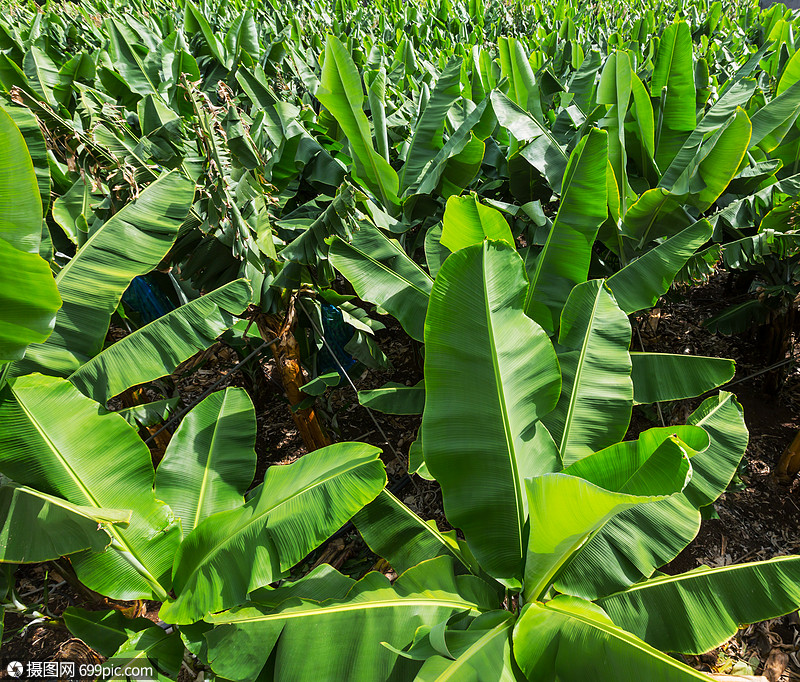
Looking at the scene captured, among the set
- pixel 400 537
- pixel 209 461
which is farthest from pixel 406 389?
pixel 209 461

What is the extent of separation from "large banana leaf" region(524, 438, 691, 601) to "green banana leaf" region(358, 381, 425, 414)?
43.2 inches

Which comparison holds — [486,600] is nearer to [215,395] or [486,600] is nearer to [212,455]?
[212,455]

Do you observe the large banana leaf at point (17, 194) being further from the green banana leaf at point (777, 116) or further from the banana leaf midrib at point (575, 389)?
the green banana leaf at point (777, 116)

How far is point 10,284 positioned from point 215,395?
3.28 ft

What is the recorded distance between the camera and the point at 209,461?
230cm

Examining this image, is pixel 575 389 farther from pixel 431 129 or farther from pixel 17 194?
pixel 431 129

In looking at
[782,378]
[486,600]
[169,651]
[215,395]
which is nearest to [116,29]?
[215,395]

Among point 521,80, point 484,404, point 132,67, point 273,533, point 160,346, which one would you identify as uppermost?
point 132,67

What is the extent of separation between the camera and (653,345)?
4.39 meters

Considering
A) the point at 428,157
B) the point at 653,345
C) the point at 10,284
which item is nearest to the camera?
the point at 10,284

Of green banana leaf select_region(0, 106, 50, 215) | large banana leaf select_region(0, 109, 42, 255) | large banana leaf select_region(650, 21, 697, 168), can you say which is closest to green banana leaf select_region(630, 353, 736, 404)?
large banana leaf select_region(650, 21, 697, 168)

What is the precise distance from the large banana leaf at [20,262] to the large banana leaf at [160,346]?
52 cm

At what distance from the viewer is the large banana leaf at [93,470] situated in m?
1.94

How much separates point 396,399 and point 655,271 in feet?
5.04
